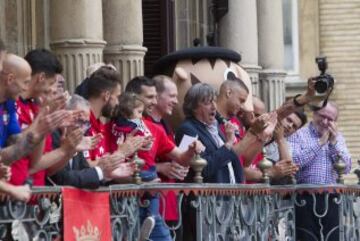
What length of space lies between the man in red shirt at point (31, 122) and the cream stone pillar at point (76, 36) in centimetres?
492

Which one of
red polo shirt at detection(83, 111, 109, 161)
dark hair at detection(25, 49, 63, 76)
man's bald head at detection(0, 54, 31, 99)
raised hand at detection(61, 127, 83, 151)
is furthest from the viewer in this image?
red polo shirt at detection(83, 111, 109, 161)

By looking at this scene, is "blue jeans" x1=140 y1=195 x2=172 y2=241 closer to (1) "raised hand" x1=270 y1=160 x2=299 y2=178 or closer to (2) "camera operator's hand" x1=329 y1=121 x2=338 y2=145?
(1) "raised hand" x1=270 y1=160 x2=299 y2=178

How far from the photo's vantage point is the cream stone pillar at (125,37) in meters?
18.8

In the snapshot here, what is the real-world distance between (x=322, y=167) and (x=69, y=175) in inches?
201

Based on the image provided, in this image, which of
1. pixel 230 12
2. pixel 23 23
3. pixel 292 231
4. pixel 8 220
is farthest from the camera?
pixel 230 12

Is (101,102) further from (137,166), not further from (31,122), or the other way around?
(31,122)

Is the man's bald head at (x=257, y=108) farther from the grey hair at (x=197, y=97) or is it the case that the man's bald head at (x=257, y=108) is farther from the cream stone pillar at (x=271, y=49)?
the cream stone pillar at (x=271, y=49)

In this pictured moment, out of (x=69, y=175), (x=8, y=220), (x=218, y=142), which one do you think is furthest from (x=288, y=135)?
(x=8, y=220)

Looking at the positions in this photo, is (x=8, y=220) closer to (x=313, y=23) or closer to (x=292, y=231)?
(x=292, y=231)

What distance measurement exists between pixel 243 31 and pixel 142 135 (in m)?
9.50

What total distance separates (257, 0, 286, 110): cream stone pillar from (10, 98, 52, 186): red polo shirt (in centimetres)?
1144

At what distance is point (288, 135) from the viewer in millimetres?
17203

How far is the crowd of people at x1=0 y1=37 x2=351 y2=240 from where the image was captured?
1160cm

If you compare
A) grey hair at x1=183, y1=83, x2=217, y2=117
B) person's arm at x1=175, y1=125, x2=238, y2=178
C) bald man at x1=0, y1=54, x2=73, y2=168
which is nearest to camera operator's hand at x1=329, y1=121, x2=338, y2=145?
grey hair at x1=183, y1=83, x2=217, y2=117
